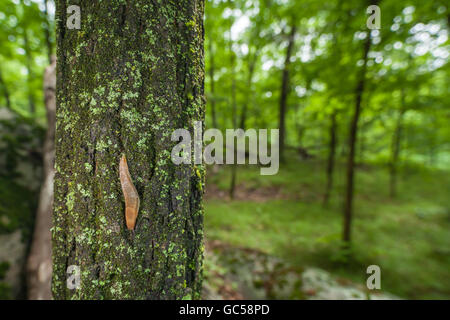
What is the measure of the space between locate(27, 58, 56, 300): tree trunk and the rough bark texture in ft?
3.56

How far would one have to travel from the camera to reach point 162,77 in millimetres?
958

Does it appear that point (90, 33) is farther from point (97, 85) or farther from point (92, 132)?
point (92, 132)

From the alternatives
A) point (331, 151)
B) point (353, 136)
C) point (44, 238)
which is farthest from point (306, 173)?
point (44, 238)

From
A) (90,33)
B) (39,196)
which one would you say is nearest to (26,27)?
(39,196)

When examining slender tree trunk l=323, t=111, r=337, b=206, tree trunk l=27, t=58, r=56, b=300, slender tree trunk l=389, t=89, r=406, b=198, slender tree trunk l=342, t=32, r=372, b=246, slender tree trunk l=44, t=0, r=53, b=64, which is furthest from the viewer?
slender tree trunk l=389, t=89, r=406, b=198

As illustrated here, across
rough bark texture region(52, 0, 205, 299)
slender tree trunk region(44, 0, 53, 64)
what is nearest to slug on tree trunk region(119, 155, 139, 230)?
rough bark texture region(52, 0, 205, 299)

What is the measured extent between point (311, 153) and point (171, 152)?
14.5 feet

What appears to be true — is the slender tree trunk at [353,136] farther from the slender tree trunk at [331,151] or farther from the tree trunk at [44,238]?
the tree trunk at [44,238]

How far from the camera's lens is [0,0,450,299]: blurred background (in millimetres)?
2695

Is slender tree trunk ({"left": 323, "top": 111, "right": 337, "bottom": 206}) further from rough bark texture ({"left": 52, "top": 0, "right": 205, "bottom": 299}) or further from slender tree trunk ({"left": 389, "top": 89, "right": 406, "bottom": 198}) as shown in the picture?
rough bark texture ({"left": 52, "top": 0, "right": 205, "bottom": 299})

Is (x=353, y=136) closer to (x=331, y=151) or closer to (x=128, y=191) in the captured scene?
(x=331, y=151)

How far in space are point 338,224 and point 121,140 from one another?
308 inches

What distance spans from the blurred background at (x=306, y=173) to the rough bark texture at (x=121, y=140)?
1.49m
